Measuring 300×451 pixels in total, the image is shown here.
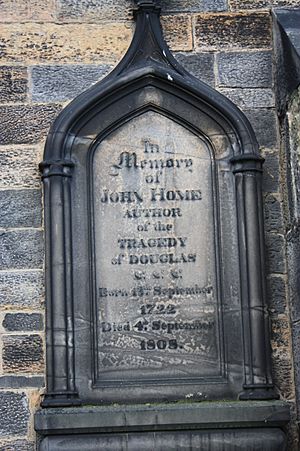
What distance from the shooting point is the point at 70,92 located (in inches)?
227

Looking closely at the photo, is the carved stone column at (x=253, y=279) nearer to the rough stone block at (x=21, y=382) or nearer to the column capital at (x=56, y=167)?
the column capital at (x=56, y=167)

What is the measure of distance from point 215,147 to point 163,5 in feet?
2.98

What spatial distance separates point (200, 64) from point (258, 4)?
1.67ft

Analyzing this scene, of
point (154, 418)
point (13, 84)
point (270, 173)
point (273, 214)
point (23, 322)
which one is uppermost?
point (13, 84)

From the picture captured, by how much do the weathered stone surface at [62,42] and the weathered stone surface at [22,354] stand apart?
1577 millimetres

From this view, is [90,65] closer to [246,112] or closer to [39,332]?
[246,112]

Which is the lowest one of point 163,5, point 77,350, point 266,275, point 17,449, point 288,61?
point 17,449

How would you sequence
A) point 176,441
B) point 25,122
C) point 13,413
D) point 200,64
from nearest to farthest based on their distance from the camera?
point 176,441
point 13,413
point 25,122
point 200,64

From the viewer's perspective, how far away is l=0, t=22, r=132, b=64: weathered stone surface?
A: 581 cm

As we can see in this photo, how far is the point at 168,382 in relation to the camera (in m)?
5.48

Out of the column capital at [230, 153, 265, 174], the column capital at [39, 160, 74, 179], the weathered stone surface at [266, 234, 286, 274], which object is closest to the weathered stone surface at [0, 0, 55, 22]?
the column capital at [39, 160, 74, 179]

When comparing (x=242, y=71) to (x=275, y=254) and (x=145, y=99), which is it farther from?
(x=275, y=254)

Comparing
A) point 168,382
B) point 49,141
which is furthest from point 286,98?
point 168,382

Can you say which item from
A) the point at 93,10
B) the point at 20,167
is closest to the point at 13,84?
the point at 20,167
